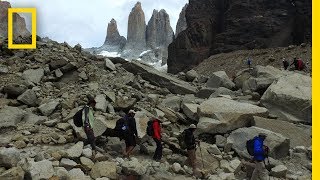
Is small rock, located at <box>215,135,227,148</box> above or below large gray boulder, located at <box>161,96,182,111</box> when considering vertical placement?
below

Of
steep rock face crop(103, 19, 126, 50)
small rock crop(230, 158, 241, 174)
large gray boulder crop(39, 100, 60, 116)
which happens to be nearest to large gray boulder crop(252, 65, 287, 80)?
small rock crop(230, 158, 241, 174)

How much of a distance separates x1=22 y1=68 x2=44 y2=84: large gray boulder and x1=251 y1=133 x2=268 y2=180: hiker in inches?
444

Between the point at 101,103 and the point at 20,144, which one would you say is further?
the point at 101,103

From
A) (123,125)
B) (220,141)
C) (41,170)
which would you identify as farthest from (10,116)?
(220,141)

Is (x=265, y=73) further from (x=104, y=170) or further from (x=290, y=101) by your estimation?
(x=104, y=170)

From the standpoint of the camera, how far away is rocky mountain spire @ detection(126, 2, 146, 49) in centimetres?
15950

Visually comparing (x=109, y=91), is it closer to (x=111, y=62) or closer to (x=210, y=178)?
(x=111, y=62)

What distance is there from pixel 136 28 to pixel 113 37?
2314 centimetres

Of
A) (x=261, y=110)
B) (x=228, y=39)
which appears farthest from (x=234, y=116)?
(x=228, y=39)

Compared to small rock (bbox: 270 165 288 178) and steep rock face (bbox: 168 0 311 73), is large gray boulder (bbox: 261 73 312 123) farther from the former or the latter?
steep rock face (bbox: 168 0 311 73)

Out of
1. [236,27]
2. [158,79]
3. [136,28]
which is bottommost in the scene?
[158,79]

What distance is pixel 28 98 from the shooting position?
53.7ft

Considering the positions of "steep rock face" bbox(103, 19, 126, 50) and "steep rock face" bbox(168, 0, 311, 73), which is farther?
"steep rock face" bbox(103, 19, 126, 50)

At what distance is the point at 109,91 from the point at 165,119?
325 cm
